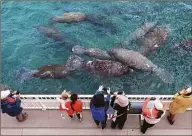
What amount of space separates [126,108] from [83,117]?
1816 millimetres

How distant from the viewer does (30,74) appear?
13.9 meters

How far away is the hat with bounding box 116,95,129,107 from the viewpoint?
25.8 ft

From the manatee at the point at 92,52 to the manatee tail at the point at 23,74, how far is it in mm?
2239

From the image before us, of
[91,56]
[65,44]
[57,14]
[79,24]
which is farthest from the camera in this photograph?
[57,14]

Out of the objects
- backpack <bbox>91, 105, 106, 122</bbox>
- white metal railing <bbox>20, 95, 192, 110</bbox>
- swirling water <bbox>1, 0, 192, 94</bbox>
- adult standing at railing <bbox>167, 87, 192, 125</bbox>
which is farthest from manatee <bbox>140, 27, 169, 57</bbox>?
backpack <bbox>91, 105, 106, 122</bbox>

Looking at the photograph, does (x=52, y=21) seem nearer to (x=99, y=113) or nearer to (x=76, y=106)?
A: (x=76, y=106)

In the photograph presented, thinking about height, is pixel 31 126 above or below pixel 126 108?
below

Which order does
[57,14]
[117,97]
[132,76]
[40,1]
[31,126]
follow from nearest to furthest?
[117,97] < [31,126] < [132,76] < [57,14] < [40,1]

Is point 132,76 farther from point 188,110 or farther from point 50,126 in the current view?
point 50,126

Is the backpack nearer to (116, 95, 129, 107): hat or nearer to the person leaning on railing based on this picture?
(116, 95, 129, 107): hat

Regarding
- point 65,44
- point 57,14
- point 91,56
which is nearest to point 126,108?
point 91,56

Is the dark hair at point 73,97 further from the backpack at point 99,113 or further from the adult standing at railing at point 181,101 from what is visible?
the adult standing at railing at point 181,101

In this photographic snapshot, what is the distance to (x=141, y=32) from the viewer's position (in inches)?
613

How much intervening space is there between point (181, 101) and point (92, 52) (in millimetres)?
6889
